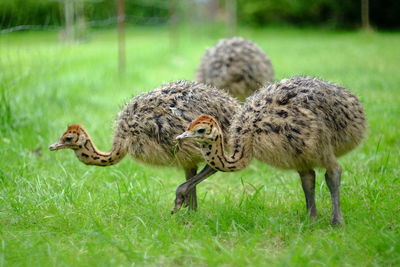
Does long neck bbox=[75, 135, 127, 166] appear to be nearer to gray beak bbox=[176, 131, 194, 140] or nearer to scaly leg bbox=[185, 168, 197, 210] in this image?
scaly leg bbox=[185, 168, 197, 210]

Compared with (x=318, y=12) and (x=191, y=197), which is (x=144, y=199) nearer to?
(x=191, y=197)

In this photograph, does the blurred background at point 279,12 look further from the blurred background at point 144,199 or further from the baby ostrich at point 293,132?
the baby ostrich at point 293,132

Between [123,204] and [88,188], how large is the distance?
0.62 meters

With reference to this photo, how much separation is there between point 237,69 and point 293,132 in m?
3.35

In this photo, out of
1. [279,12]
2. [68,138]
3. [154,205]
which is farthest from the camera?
[279,12]

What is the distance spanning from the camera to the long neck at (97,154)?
4926mm

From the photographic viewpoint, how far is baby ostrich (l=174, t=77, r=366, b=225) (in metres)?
4.44

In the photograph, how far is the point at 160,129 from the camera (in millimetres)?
4828

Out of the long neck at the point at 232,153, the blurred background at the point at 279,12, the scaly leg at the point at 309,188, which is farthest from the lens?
the blurred background at the point at 279,12

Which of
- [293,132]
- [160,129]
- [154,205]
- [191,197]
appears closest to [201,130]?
[160,129]

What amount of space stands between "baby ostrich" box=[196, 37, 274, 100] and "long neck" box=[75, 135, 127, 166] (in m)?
2.91

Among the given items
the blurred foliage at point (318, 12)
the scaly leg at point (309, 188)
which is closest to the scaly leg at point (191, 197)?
the scaly leg at point (309, 188)

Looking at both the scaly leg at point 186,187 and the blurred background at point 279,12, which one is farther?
the blurred background at point 279,12

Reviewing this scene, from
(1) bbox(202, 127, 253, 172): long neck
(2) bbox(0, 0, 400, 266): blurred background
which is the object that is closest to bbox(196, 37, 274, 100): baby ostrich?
(2) bbox(0, 0, 400, 266): blurred background
